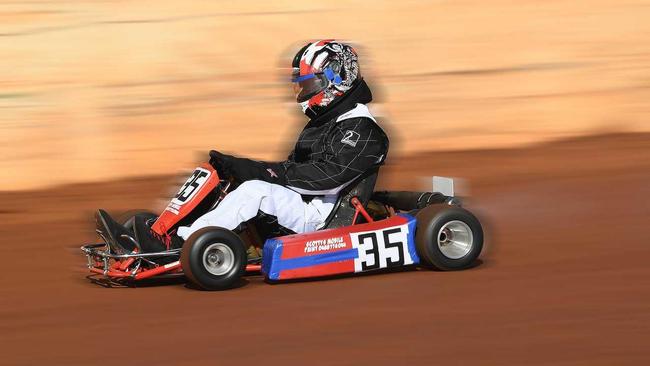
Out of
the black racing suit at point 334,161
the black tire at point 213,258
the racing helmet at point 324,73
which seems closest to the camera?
the black tire at point 213,258

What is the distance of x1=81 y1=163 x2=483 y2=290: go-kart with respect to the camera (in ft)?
25.7

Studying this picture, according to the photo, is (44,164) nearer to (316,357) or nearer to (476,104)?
A: (476,104)

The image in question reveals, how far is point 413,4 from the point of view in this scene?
18.1m

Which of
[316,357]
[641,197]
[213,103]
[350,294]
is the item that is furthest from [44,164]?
[316,357]

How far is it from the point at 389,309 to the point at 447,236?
142 centimetres

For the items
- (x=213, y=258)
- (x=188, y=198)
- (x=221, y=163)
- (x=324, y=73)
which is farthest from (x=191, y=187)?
(x=324, y=73)

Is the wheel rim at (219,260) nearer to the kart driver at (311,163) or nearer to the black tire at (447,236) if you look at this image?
the kart driver at (311,163)

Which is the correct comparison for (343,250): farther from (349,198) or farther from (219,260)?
(219,260)

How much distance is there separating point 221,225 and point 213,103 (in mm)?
8346

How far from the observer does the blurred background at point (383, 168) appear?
6.59 m

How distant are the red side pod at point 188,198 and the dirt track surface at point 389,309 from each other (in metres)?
0.42

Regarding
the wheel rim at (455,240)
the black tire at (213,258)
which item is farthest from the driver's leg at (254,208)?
the wheel rim at (455,240)

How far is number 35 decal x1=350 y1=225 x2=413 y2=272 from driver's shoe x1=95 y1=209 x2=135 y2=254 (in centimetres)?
142

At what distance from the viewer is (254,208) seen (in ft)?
26.5
